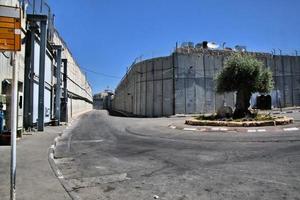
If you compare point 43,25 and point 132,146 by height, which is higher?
point 43,25

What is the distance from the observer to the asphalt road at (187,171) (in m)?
6.63

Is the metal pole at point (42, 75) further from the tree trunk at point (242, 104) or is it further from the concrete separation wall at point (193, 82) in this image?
the concrete separation wall at point (193, 82)

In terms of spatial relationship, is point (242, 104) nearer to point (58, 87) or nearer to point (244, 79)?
point (244, 79)

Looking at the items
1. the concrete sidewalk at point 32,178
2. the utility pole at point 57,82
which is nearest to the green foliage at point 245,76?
the utility pole at point 57,82

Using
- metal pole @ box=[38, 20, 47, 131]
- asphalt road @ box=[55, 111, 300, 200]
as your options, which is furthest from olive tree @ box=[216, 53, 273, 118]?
metal pole @ box=[38, 20, 47, 131]

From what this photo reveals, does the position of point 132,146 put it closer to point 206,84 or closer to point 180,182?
point 180,182

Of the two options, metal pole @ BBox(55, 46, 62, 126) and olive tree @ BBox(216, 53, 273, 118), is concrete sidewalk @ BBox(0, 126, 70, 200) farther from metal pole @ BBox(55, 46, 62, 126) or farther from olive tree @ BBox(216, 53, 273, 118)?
metal pole @ BBox(55, 46, 62, 126)

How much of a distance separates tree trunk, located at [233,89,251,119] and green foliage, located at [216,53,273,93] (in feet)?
1.11

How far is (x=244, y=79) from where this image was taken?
24.3 meters

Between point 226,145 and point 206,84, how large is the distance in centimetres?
2949

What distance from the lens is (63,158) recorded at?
447 inches

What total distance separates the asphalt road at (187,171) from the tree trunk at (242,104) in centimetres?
1082

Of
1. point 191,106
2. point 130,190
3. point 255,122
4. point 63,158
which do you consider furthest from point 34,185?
point 191,106

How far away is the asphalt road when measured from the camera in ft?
21.8
